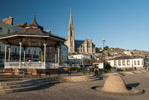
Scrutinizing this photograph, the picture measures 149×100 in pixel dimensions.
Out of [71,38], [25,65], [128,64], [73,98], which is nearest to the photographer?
[73,98]

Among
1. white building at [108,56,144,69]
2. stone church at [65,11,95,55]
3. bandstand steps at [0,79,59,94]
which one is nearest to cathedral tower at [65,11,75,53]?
stone church at [65,11,95,55]

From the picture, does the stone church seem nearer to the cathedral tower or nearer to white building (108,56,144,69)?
the cathedral tower

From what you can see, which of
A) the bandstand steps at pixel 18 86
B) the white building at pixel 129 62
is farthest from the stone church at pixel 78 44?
the bandstand steps at pixel 18 86

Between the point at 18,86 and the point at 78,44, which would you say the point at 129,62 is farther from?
the point at 78,44

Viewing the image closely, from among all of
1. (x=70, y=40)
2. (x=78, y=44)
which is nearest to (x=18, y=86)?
(x=70, y=40)

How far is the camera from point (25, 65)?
72.3 ft

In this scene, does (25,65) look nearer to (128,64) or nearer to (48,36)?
(48,36)

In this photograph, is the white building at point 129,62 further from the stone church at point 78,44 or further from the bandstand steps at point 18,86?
the stone church at point 78,44

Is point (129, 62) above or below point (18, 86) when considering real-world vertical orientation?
above

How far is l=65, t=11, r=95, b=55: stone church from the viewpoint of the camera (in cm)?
16675

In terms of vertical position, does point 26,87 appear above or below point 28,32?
below

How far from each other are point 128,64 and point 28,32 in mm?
53807

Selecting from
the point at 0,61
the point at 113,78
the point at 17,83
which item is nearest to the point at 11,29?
the point at 0,61

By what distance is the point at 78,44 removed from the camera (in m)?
174
